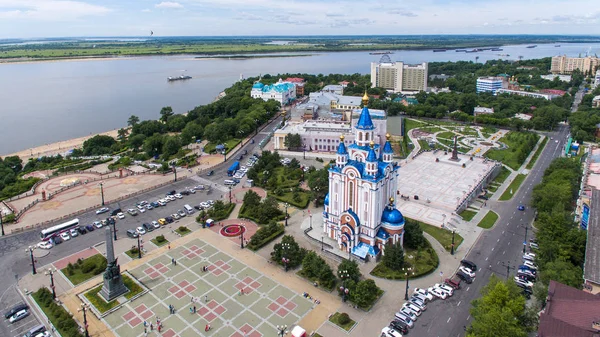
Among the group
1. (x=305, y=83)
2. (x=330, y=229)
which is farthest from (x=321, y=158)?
(x=305, y=83)

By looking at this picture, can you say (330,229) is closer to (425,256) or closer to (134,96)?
(425,256)

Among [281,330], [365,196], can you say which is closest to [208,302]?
[281,330]

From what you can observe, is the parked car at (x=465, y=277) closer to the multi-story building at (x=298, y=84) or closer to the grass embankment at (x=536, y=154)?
the grass embankment at (x=536, y=154)

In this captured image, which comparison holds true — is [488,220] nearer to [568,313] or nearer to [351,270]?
[351,270]

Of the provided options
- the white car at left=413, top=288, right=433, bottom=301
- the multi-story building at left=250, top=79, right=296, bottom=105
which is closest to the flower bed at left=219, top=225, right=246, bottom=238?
the white car at left=413, top=288, right=433, bottom=301

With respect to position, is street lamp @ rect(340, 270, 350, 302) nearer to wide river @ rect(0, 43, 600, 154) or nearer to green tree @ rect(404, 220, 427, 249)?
green tree @ rect(404, 220, 427, 249)
